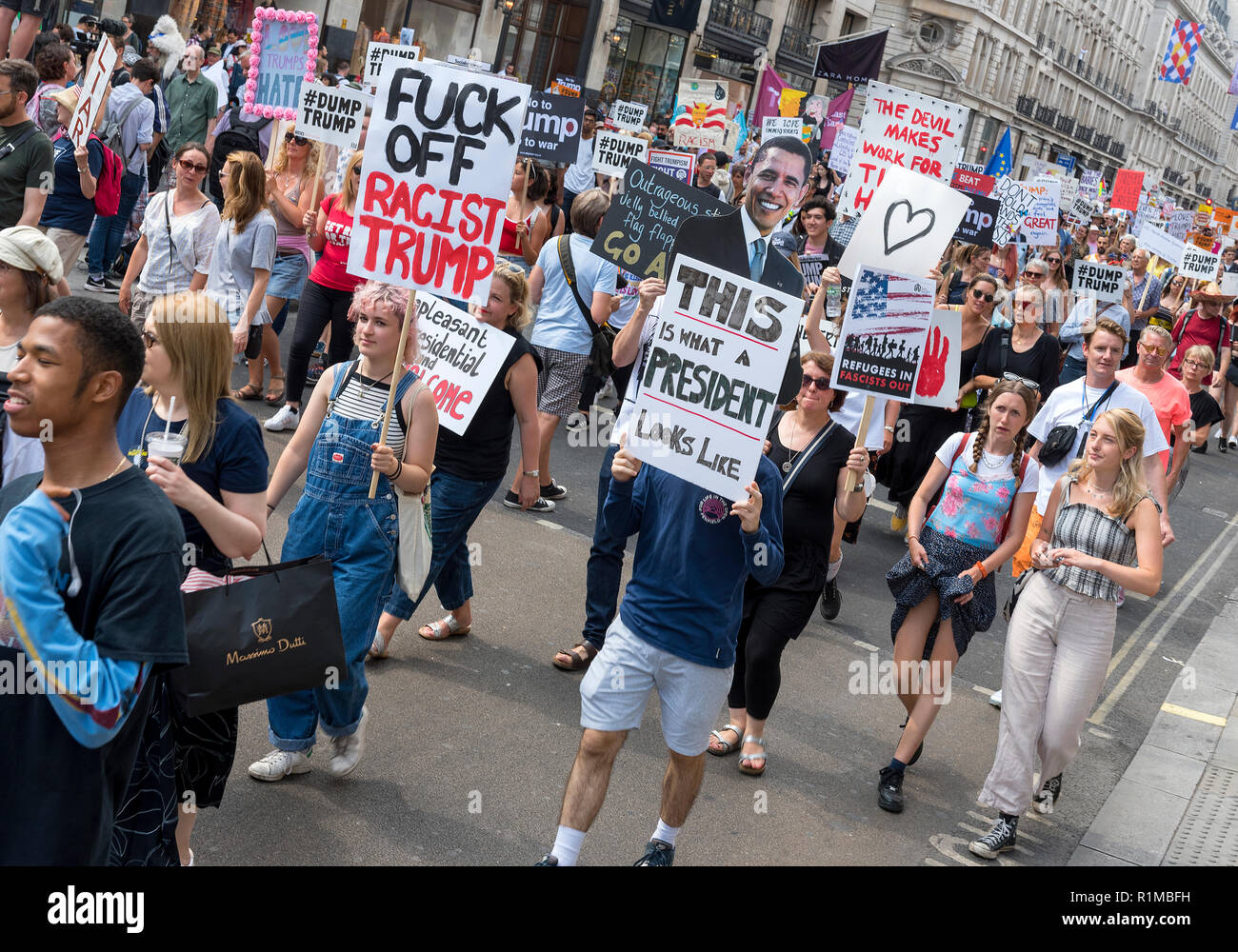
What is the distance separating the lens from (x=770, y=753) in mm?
6012

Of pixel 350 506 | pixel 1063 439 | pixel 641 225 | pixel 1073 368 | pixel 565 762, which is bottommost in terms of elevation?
pixel 565 762

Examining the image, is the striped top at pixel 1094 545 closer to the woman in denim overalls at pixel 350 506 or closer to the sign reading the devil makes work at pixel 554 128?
the woman in denim overalls at pixel 350 506

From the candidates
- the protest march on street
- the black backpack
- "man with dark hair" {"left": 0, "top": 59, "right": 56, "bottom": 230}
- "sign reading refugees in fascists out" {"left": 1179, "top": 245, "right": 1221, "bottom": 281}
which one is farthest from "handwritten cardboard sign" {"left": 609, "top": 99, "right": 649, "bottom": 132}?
"man with dark hair" {"left": 0, "top": 59, "right": 56, "bottom": 230}

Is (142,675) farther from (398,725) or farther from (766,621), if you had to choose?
(766,621)

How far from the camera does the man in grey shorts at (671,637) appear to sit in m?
4.28

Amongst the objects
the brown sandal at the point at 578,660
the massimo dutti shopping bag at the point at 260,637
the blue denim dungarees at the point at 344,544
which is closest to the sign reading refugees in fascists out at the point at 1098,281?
the brown sandal at the point at 578,660

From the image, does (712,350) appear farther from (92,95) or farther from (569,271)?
(92,95)

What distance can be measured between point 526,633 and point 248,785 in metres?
2.26

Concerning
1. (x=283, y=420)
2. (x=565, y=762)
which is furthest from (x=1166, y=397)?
(x=283, y=420)

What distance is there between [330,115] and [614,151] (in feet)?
16.2

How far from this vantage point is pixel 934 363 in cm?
800

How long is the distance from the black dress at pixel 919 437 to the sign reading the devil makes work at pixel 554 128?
16.4ft

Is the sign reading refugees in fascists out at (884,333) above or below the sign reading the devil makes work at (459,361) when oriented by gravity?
above

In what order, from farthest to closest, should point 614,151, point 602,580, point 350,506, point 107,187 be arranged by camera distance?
point 614,151 → point 107,187 → point 602,580 → point 350,506
